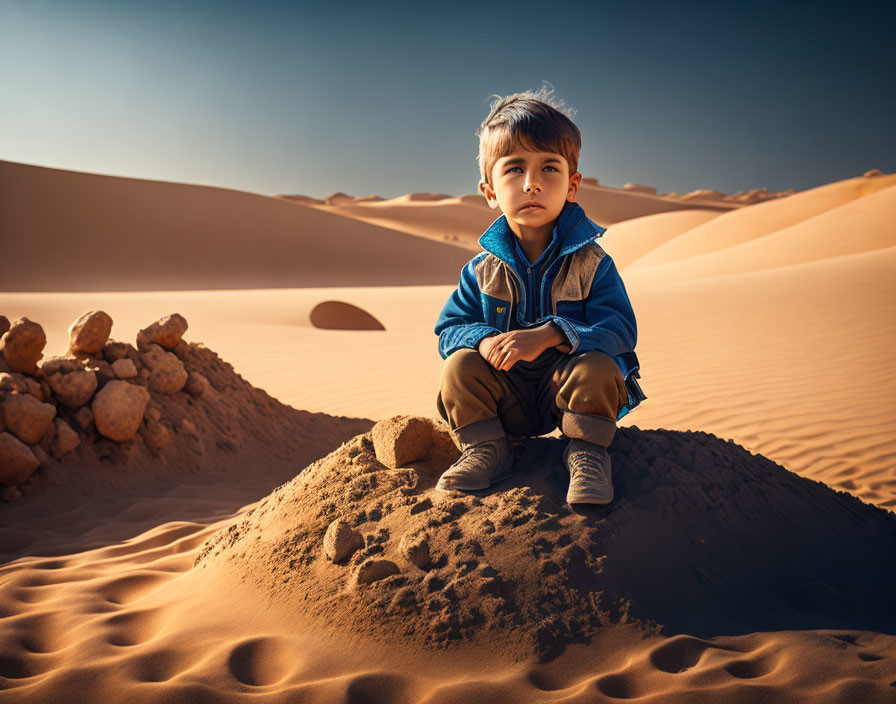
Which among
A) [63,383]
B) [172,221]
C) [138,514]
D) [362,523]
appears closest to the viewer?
[362,523]

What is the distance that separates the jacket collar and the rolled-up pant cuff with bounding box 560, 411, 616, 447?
0.63m

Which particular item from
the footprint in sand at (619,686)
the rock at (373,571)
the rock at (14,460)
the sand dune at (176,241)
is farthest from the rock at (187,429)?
the sand dune at (176,241)

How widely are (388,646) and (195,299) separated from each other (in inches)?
730

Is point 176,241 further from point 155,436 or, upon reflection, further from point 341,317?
point 155,436

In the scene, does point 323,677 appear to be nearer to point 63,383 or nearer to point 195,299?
point 63,383

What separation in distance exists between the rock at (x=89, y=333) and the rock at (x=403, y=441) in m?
2.93

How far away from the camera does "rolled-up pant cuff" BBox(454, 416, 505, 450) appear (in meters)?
2.52

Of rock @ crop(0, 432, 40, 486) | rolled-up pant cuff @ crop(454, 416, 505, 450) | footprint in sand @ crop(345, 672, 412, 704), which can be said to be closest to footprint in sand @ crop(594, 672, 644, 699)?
footprint in sand @ crop(345, 672, 412, 704)

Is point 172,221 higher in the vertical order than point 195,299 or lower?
higher

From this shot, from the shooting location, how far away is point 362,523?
2600mm

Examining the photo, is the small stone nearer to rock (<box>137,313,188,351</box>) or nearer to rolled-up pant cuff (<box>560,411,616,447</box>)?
rolled-up pant cuff (<box>560,411,616,447</box>)

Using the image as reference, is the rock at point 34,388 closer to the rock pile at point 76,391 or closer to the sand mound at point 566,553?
the rock pile at point 76,391

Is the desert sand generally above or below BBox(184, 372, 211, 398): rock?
below

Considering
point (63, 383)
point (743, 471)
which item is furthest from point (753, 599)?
point (63, 383)
